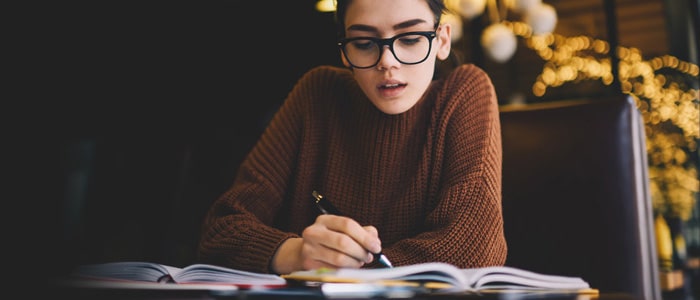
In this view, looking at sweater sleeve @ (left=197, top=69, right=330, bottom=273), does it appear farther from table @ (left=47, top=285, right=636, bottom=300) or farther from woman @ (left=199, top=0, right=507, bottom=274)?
table @ (left=47, top=285, right=636, bottom=300)

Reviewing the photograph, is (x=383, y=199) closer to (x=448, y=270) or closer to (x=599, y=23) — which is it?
(x=448, y=270)

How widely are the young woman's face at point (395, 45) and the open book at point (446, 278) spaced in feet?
1.55

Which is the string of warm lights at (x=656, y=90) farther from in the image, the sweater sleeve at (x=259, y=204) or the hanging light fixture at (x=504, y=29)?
the sweater sleeve at (x=259, y=204)

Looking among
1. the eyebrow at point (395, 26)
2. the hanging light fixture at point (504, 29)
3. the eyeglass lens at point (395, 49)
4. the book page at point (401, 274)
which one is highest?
the hanging light fixture at point (504, 29)

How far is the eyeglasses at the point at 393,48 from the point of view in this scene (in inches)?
40.7

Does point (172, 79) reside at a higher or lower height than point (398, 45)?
higher

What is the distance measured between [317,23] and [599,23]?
16.1 ft

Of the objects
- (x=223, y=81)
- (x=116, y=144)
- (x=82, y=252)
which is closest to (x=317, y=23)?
(x=223, y=81)

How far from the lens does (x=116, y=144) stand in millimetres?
2934

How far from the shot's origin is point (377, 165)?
1213 millimetres

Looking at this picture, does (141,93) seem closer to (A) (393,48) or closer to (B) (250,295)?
(A) (393,48)

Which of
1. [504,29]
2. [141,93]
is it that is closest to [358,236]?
[141,93]

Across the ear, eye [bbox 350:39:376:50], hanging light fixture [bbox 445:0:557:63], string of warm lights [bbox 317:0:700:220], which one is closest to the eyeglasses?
eye [bbox 350:39:376:50]

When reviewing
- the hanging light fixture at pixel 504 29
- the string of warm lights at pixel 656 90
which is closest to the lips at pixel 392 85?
the hanging light fixture at pixel 504 29
